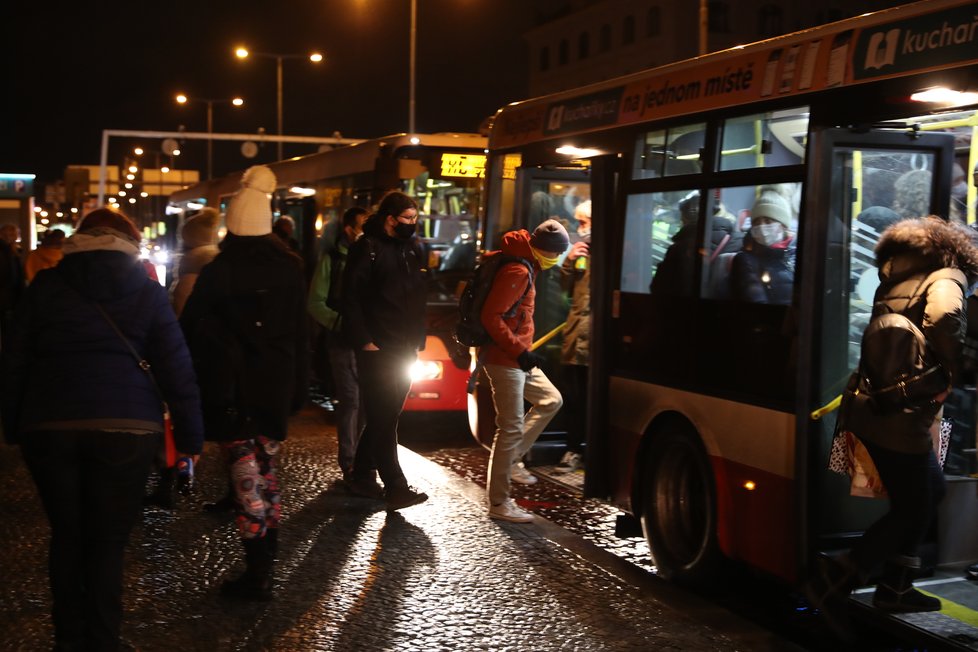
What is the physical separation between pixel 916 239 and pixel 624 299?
216 centimetres

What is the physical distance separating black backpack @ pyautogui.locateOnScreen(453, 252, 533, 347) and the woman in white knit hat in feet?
5.99

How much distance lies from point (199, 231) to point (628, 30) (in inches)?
2603

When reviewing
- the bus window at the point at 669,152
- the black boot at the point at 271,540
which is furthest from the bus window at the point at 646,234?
the black boot at the point at 271,540

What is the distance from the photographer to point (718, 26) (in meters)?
69.7

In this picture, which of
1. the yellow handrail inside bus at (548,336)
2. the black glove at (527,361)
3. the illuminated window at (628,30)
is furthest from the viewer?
the illuminated window at (628,30)

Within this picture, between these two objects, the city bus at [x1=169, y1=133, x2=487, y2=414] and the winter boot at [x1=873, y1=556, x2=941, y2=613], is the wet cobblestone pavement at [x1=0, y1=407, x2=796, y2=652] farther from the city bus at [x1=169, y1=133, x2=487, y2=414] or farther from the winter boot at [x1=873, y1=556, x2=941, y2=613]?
the city bus at [x1=169, y1=133, x2=487, y2=414]

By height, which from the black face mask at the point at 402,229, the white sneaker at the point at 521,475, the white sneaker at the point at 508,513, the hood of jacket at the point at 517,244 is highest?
the black face mask at the point at 402,229

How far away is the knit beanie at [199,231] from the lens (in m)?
8.20

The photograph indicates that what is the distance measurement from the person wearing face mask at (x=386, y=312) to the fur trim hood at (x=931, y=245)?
122 inches

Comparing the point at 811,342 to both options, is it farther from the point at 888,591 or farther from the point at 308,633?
the point at 308,633

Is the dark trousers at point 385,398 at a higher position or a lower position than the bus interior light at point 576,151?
lower

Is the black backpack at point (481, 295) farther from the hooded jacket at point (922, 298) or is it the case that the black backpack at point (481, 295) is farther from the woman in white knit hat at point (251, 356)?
the hooded jacket at point (922, 298)

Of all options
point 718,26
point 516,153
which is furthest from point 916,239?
point 718,26

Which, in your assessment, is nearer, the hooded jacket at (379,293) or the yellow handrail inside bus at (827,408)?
the yellow handrail inside bus at (827,408)
